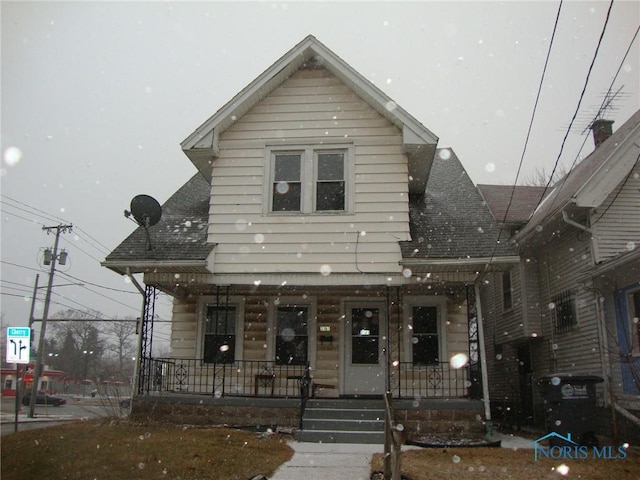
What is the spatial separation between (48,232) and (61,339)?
50857 mm

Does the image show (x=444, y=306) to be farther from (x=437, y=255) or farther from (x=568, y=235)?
(x=568, y=235)

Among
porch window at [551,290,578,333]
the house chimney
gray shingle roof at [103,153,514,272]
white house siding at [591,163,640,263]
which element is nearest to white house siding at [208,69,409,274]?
gray shingle roof at [103,153,514,272]

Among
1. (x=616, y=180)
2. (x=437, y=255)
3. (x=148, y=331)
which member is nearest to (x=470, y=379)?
(x=437, y=255)

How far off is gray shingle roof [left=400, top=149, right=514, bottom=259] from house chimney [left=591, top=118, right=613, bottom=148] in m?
5.95

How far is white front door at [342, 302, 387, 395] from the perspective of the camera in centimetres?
1191

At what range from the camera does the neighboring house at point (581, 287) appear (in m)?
11.6

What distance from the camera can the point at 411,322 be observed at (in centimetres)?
1212

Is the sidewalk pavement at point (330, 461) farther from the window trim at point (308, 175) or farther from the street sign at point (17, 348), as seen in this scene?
the street sign at point (17, 348)

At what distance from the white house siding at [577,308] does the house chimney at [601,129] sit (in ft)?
15.3

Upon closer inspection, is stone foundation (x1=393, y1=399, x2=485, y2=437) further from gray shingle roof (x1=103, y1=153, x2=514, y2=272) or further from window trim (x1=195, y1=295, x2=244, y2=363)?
window trim (x1=195, y1=295, x2=244, y2=363)

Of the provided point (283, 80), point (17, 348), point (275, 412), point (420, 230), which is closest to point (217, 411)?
point (275, 412)

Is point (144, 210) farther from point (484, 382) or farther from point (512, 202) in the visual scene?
point (512, 202)

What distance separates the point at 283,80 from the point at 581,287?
7.92 meters

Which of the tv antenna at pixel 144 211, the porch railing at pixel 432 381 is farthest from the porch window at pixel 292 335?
the tv antenna at pixel 144 211
